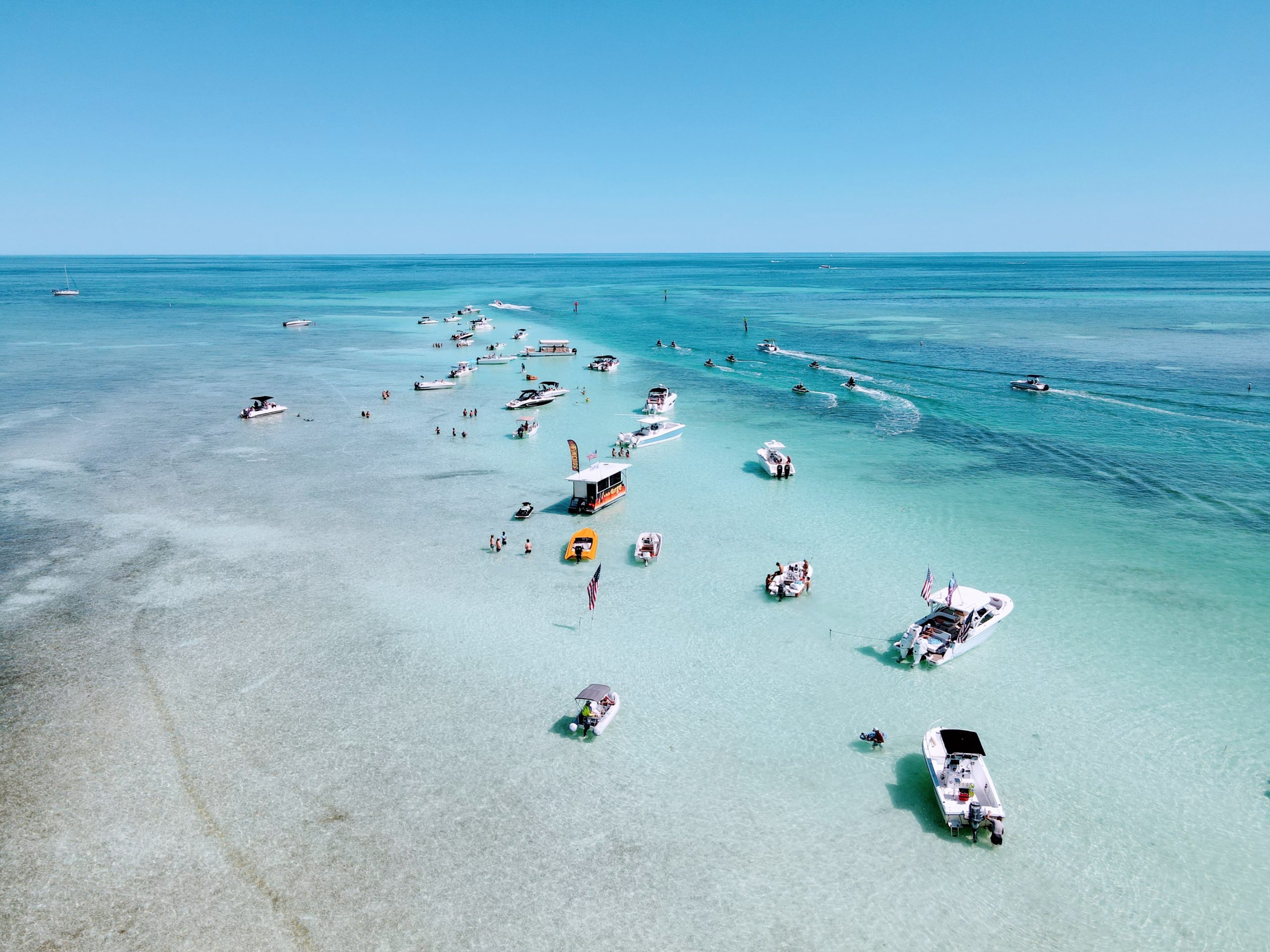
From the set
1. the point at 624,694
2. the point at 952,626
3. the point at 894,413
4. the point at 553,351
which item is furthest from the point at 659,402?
the point at 624,694

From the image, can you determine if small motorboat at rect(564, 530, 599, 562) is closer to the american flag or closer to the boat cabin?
the american flag

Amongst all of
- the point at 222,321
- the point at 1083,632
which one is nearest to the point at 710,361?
the point at 1083,632

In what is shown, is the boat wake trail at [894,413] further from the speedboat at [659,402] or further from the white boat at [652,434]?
the speedboat at [659,402]

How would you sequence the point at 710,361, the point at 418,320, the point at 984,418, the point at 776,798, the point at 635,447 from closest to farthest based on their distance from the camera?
1. the point at 776,798
2. the point at 635,447
3. the point at 984,418
4. the point at 710,361
5. the point at 418,320

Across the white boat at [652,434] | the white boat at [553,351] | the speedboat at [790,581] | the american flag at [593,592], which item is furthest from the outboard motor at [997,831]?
the white boat at [553,351]

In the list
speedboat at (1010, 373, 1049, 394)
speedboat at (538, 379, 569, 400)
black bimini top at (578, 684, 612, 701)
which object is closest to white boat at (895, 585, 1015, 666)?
black bimini top at (578, 684, 612, 701)

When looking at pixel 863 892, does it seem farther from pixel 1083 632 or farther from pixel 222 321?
pixel 222 321
